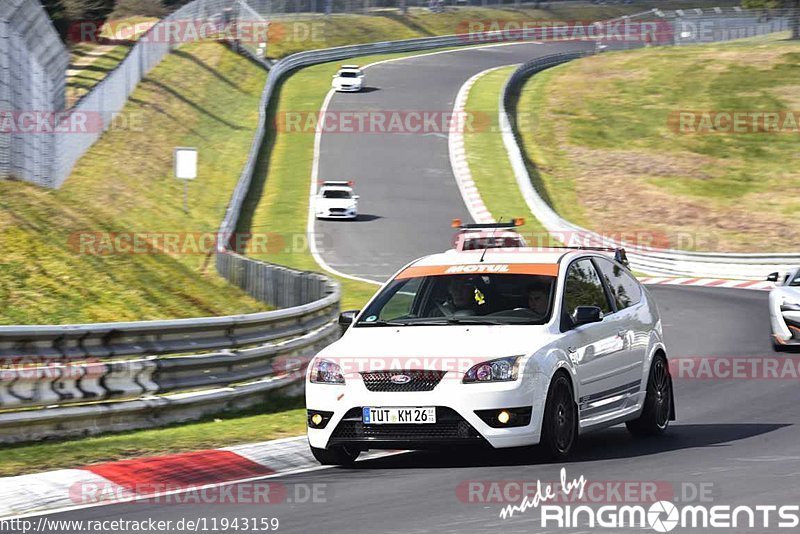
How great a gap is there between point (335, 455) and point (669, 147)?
5052 cm

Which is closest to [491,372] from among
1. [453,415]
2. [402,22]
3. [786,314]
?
[453,415]

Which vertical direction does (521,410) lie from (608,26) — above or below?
below

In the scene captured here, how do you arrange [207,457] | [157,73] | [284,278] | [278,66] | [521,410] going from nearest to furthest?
A: [521,410] → [207,457] → [284,278] → [157,73] → [278,66]

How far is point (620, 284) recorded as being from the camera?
11.9 metres

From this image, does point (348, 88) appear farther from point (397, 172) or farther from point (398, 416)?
point (398, 416)

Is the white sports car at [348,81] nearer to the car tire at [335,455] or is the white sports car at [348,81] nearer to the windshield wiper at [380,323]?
the windshield wiper at [380,323]

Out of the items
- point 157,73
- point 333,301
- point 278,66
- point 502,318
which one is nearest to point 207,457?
point 502,318

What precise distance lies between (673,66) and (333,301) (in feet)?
196

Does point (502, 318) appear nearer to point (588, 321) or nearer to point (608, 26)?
point (588, 321)

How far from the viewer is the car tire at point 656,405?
11.6 metres

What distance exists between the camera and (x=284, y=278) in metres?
20.2

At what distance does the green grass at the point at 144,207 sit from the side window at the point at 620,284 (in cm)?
755

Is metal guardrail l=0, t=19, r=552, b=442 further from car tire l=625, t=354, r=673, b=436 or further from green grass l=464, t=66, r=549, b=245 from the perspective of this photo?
green grass l=464, t=66, r=549, b=245
